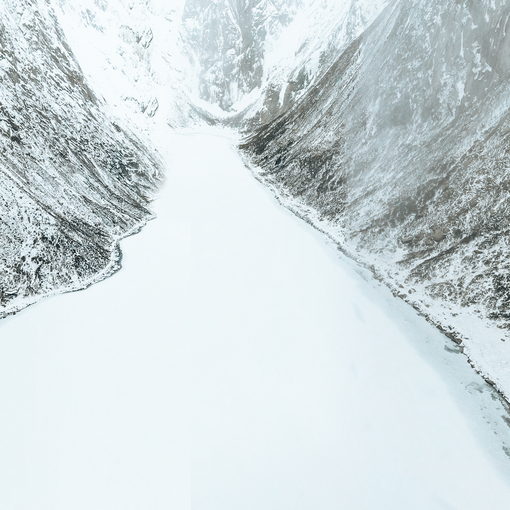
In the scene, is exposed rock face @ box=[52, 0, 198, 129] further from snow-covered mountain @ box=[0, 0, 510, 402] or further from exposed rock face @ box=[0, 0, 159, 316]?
exposed rock face @ box=[0, 0, 159, 316]

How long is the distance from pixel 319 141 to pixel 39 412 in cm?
4893

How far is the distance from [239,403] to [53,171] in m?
26.1

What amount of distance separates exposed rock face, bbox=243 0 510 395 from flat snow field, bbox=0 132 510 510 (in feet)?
8.98

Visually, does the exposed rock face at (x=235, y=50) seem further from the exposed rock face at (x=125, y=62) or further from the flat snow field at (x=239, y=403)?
the flat snow field at (x=239, y=403)

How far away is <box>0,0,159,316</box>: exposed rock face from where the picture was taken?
87.2ft

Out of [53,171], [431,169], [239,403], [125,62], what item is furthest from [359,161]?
[125,62]

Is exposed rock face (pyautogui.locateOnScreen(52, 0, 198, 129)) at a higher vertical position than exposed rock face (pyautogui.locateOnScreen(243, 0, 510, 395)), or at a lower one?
lower

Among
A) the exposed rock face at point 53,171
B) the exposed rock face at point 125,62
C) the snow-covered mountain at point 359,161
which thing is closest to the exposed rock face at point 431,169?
the snow-covered mountain at point 359,161

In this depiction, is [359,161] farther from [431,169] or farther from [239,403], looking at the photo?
[239,403]

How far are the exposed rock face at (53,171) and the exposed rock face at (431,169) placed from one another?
20.2 metres

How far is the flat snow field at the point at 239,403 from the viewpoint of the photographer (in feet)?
49.5

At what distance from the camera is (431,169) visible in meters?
36.3

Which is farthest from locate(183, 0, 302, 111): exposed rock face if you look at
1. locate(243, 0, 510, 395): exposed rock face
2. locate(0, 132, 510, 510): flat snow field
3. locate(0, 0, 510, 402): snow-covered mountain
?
locate(0, 132, 510, 510): flat snow field

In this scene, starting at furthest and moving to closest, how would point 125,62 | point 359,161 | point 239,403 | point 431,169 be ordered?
point 125,62
point 359,161
point 431,169
point 239,403
